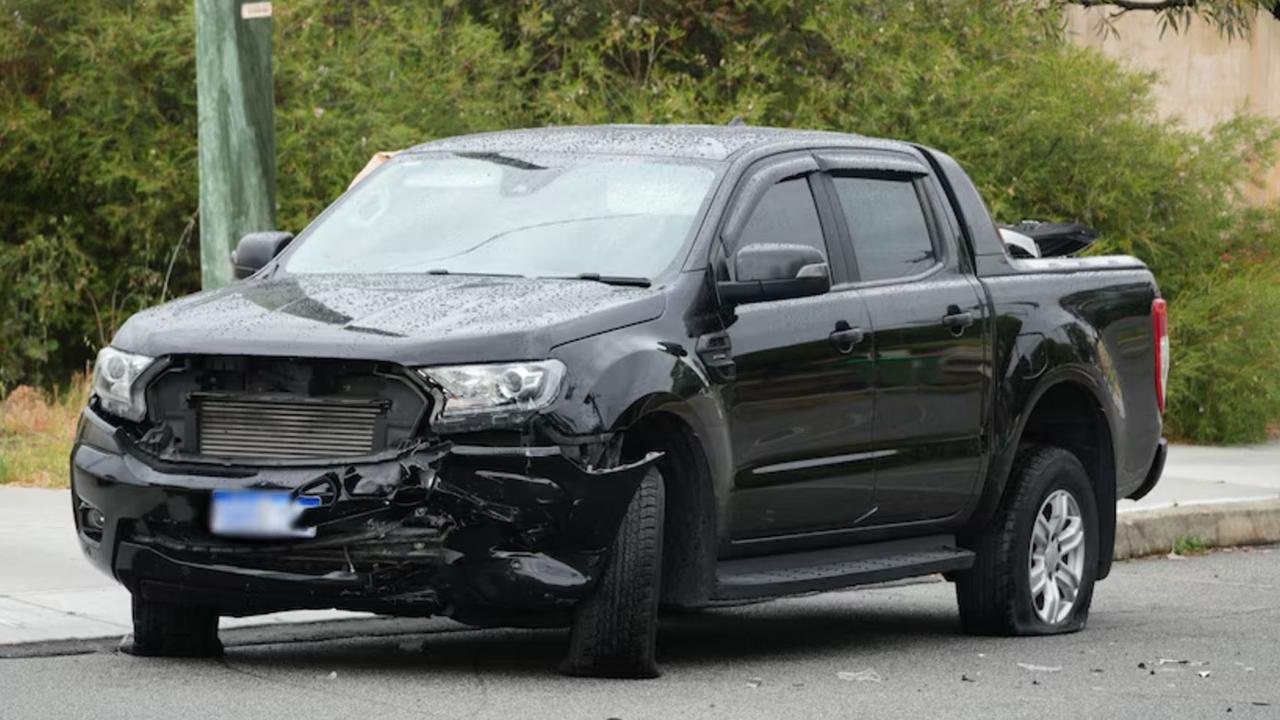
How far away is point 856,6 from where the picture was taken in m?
18.3

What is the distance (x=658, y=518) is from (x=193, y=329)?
4.74ft

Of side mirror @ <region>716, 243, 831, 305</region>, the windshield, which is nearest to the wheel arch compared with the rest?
side mirror @ <region>716, 243, 831, 305</region>

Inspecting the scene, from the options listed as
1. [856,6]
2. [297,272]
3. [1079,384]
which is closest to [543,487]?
[297,272]

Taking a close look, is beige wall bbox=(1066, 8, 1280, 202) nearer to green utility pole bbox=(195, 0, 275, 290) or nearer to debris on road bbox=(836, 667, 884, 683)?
green utility pole bbox=(195, 0, 275, 290)

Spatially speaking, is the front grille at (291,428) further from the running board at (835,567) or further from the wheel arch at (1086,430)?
the wheel arch at (1086,430)

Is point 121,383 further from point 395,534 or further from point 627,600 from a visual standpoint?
point 627,600

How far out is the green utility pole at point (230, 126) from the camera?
451 inches

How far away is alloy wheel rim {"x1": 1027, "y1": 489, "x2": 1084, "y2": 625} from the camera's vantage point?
31.2 feet

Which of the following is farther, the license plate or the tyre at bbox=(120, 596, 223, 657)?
the tyre at bbox=(120, 596, 223, 657)

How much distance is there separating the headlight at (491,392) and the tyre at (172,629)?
4.17 ft

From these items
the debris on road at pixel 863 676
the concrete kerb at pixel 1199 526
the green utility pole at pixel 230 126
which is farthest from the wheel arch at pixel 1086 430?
the green utility pole at pixel 230 126

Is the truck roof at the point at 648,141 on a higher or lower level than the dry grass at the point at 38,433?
higher

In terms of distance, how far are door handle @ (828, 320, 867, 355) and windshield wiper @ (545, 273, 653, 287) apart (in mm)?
832

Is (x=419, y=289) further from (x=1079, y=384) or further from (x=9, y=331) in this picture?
(x=9, y=331)
